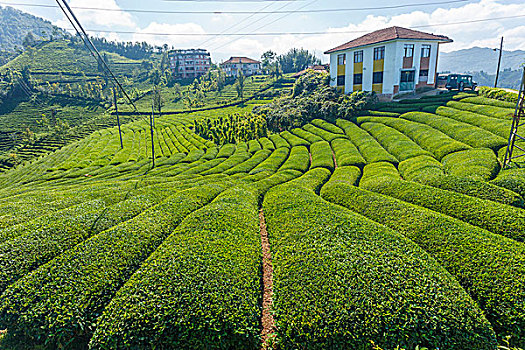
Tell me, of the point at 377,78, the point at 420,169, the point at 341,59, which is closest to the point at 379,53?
the point at 377,78

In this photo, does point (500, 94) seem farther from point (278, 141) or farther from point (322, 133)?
point (278, 141)

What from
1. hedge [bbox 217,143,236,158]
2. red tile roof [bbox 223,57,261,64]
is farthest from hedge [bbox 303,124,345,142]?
red tile roof [bbox 223,57,261,64]

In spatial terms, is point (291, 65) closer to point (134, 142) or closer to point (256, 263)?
point (134, 142)

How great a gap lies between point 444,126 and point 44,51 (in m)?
211

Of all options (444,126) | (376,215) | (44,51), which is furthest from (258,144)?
(44,51)

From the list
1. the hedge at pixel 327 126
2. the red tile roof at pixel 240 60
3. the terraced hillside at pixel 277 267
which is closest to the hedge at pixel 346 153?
the hedge at pixel 327 126

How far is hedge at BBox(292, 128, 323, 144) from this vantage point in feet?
126

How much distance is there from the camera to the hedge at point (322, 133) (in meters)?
37.3

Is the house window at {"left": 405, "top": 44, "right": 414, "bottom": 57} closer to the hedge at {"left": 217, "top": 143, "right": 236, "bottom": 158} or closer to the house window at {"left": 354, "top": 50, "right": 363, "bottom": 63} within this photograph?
the house window at {"left": 354, "top": 50, "right": 363, "bottom": 63}

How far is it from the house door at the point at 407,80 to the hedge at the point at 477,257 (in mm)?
38421

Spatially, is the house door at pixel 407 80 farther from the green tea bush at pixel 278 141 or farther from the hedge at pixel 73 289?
the hedge at pixel 73 289

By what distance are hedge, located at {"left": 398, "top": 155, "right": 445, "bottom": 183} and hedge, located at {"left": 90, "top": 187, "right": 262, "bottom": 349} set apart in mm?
12866

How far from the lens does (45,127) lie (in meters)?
84.6

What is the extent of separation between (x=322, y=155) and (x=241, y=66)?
121901 millimetres
